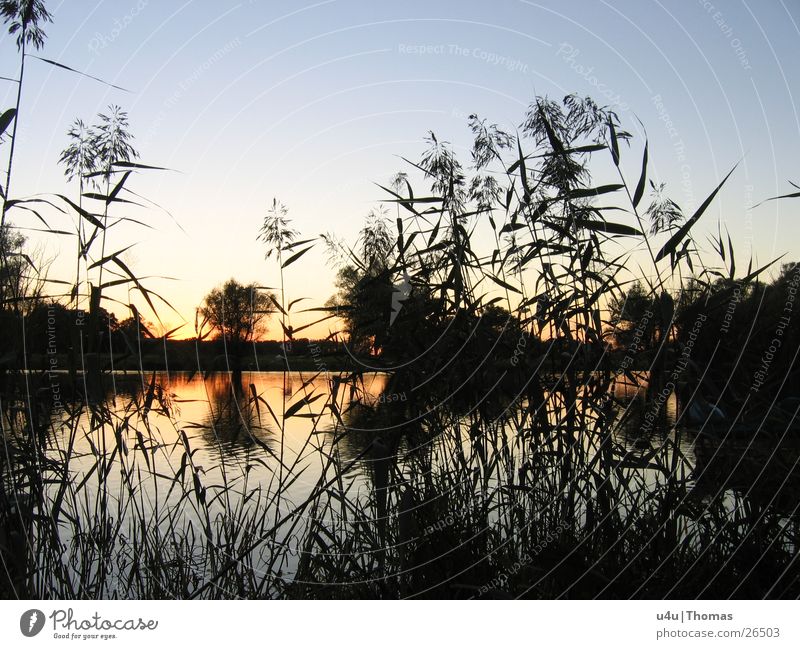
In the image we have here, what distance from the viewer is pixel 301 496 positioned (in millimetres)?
5543

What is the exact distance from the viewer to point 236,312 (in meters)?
3.64

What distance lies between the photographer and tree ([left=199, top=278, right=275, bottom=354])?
3.53m

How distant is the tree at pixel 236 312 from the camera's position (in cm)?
353
